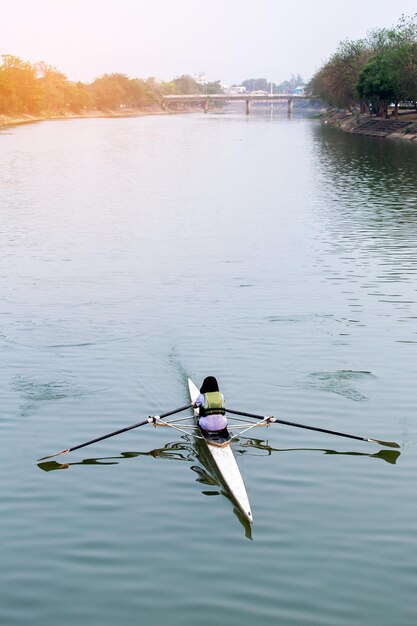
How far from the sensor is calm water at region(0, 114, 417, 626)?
615 inches

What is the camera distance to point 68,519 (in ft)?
58.9

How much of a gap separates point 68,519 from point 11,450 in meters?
4.11

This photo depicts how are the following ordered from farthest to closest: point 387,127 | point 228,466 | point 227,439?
point 387,127, point 227,439, point 228,466

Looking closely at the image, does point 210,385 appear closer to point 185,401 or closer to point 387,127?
point 185,401

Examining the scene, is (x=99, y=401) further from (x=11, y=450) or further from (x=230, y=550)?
(x=230, y=550)

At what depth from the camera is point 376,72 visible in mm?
137750

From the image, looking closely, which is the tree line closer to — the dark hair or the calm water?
the calm water

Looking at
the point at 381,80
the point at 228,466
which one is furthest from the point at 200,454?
the point at 381,80

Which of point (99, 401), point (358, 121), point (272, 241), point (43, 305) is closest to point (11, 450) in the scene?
point (99, 401)

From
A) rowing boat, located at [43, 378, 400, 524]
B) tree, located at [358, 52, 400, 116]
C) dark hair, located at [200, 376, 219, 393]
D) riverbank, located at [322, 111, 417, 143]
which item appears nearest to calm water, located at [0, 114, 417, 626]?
rowing boat, located at [43, 378, 400, 524]

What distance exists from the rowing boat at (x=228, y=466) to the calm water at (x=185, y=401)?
0.39 m

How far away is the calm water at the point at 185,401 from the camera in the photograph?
15.6 meters

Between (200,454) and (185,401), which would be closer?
(200,454)

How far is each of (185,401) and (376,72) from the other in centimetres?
12434
